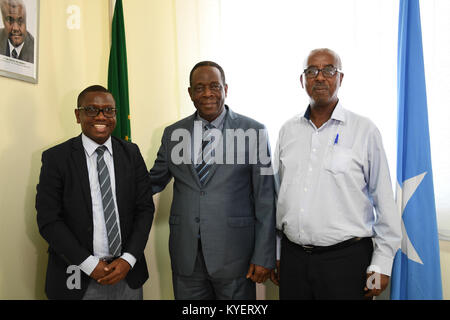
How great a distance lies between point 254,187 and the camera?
199cm

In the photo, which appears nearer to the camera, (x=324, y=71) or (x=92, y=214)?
(x=92, y=214)

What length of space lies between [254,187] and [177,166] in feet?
1.61

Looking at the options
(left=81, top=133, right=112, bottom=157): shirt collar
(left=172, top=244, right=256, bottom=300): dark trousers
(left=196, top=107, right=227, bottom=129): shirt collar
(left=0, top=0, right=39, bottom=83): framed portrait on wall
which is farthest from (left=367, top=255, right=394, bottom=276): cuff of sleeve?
(left=0, top=0, right=39, bottom=83): framed portrait on wall

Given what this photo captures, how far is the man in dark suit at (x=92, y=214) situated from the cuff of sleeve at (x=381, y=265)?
124cm

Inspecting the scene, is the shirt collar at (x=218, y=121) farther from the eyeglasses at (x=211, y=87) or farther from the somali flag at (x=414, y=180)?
the somali flag at (x=414, y=180)

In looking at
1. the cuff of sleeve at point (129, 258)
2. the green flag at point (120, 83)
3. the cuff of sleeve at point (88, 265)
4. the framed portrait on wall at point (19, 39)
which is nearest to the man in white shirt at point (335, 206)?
the cuff of sleeve at point (129, 258)

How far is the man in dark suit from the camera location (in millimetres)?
1678

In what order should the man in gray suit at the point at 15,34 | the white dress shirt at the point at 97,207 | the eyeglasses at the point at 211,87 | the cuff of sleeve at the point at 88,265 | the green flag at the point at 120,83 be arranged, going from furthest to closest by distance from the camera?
the green flag at the point at 120,83 → the eyeglasses at the point at 211,87 → the man in gray suit at the point at 15,34 → the white dress shirt at the point at 97,207 → the cuff of sleeve at the point at 88,265

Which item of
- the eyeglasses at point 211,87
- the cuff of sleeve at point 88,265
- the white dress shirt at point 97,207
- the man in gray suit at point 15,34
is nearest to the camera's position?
the cuff of sleeve at point 88,265

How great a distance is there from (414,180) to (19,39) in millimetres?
2519

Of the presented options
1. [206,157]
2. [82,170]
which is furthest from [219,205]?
[82,170]

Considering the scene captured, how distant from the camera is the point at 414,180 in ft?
6.72

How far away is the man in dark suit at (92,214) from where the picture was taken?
5.50ft

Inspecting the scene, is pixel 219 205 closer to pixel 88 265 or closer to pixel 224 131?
pixel 224 131
